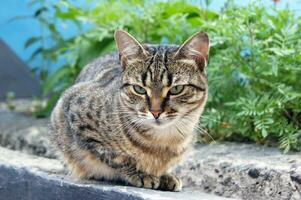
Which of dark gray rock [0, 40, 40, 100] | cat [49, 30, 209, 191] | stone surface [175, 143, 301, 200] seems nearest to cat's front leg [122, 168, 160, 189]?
cat [49, 30, 209, 191]

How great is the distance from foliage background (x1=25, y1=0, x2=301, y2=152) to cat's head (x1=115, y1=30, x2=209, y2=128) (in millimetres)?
505

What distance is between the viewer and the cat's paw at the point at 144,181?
337 centimetres

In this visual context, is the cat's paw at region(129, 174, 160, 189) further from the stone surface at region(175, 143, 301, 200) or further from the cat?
the stone surface at region(175, 143, 301, 200)

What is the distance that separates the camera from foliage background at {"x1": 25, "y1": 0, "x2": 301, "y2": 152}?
4.02 m

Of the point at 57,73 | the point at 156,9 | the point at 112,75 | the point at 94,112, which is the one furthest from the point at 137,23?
the point at 94,112

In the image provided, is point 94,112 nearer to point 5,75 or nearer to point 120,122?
point 120,122

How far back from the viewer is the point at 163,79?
10.4 ft

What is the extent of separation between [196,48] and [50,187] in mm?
1068

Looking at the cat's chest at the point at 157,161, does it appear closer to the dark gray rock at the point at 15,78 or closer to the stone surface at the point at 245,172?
the stone surface at the point at 245,172

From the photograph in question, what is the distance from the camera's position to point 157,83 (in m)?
3.17

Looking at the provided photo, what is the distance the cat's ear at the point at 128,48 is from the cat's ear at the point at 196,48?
177mm

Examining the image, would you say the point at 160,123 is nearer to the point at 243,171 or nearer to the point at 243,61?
the point at 243,171

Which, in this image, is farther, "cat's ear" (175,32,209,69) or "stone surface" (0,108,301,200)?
"stone surface" (0,108,301,200)

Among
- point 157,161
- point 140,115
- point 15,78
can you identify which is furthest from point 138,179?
point 15,78
